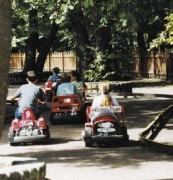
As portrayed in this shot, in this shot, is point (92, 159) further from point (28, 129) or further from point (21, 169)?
point (21, 169)

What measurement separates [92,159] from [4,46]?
4.74 metres

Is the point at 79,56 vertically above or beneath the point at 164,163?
above

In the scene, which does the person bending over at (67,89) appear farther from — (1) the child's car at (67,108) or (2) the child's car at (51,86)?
(2) the child's car at (51,86)

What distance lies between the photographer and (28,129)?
43.6ft

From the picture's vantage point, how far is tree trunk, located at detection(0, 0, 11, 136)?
718 cm

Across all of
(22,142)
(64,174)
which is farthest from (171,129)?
(64,174)

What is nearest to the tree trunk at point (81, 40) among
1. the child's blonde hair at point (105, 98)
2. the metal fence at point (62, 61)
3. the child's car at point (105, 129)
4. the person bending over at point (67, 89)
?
the person bending over at point (67, 89)

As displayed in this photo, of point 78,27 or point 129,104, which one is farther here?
point 78,27

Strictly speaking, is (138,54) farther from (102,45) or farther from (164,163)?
(164,163)

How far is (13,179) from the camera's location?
6.88 m

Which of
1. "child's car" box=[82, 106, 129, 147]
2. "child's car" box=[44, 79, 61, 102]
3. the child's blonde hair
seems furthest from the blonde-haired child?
"child's car" box=[44, 79, 61, 102]

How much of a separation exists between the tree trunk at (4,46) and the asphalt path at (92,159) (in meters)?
2.84

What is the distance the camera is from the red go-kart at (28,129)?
13195mm

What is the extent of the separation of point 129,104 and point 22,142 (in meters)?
11.8
